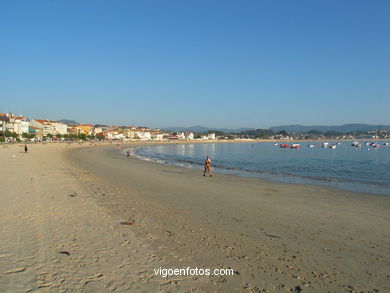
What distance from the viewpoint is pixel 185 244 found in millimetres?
6414

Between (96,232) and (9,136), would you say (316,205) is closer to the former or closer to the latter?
(96,232)

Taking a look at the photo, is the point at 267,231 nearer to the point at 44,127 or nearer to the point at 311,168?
the point at 311,168

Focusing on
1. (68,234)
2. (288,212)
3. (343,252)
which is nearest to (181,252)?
(68,234)

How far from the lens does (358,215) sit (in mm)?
9992

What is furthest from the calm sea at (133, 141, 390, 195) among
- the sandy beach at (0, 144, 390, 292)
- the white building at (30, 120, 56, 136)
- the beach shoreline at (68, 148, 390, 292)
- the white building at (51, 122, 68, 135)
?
the white building at (51, 122, 68, 135)

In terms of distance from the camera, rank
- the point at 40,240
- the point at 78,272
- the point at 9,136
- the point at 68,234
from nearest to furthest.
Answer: the point at 78,272
the point at 40,240
the point at 68,234
the point at 9,136

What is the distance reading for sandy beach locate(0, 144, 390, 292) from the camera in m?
4.73

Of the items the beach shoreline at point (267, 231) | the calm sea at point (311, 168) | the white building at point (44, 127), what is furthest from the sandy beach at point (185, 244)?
the white building at point (44, 127)

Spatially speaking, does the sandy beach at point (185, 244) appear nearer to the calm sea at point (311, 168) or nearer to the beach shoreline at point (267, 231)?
the beach shoreline at point (267, 231)

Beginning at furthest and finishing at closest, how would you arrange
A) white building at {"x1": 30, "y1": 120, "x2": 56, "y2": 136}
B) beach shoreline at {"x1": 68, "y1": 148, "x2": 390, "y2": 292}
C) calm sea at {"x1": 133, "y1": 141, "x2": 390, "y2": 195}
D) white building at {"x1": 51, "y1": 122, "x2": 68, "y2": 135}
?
white building at {"x1": 51, "y1": 122, "x2": 68, "y2": 135} < white building at {"x1": 30, "y1": 120, "x2": 56, "y2": 136} < calm sea at {"x1": 133, "y1": 141, "x2": 390, "y2": 195} < beach shoreline at {"x1": 68, "y1": 148, "x2": 390, "y2": 292}

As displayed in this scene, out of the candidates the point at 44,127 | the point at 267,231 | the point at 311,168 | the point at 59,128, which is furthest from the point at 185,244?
the point at 59,128

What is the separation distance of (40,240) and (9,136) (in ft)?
321

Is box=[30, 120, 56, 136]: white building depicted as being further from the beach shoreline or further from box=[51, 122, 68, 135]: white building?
the beach shoreline

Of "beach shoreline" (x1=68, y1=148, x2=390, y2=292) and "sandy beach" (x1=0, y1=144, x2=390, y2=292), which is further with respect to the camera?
"beach shoreline" (x1=68, y1=148, x2=390, y2=292)
